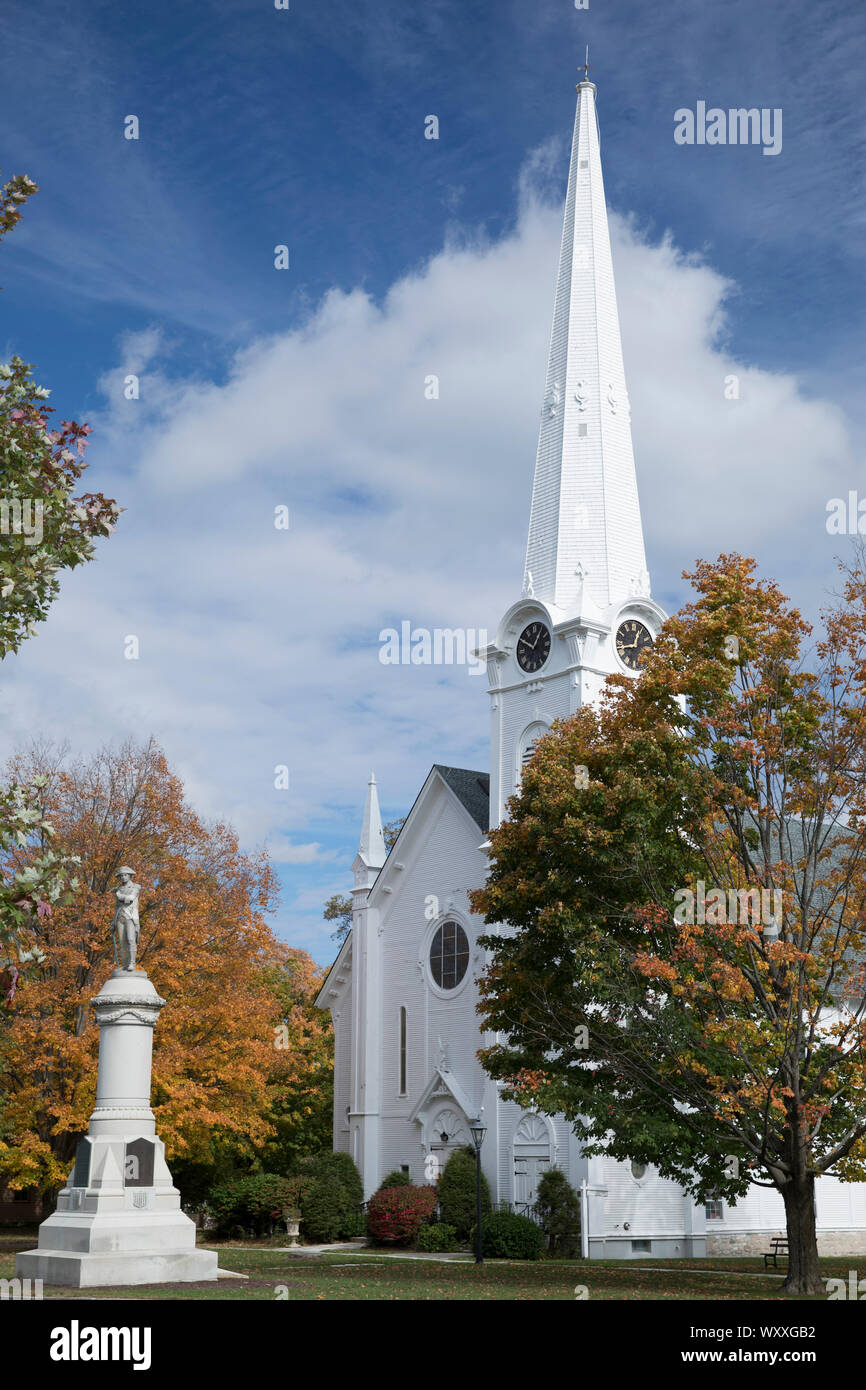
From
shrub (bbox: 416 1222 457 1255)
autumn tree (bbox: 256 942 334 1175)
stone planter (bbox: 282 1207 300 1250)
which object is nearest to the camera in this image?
shrub (bbox: 416 1222 457 1255)

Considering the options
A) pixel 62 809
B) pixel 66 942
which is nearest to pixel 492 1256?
pixel 66 942

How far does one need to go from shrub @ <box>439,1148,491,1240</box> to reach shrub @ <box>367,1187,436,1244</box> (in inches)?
17.8

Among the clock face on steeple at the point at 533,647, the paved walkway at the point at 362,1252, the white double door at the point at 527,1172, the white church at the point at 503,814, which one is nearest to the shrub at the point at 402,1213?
the paved walkway at the point at 362,1252

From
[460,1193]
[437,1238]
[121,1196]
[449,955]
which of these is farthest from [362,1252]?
[121,1196]

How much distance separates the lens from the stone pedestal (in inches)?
727

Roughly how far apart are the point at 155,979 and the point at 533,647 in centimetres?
1607

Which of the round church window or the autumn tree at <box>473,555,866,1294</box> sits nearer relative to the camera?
the autumn tree at <box>473,555,866,1294</box>

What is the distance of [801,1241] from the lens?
19500 mm

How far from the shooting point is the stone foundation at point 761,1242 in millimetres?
35094

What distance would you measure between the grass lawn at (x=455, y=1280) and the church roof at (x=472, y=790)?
13.9 meters

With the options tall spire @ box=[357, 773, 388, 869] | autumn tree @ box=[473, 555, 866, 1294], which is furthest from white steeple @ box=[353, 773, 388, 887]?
autumn tree @ box=[473, 555, 866, 1294]

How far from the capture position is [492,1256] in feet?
105

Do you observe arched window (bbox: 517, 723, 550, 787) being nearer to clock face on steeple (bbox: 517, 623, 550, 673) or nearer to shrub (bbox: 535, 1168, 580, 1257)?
clock face on steeple (bbox: 517, 623, 550, 673)

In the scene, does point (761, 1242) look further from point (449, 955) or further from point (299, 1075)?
point (299, 1075)
